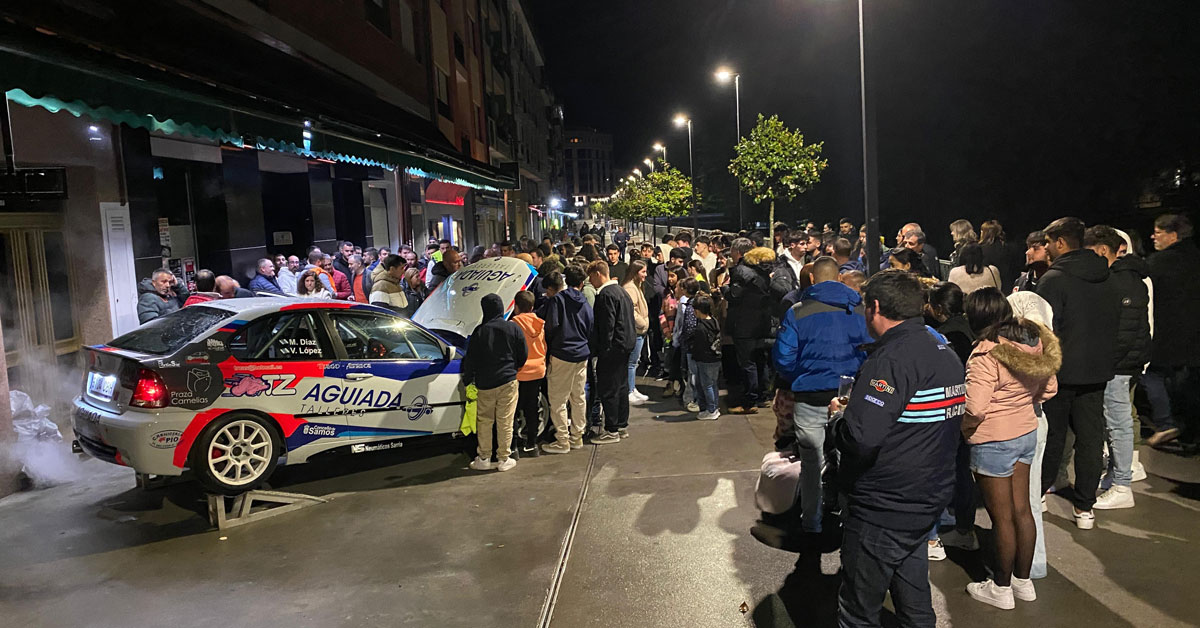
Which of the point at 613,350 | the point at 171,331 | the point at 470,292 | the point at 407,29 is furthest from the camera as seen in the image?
the point at 407,29

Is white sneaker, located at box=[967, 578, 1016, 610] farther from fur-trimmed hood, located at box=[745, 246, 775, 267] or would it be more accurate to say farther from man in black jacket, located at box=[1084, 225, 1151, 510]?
fur-trimmed hood, located at box=[745, 246, 775, 267]

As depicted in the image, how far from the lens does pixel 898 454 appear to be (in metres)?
3.34

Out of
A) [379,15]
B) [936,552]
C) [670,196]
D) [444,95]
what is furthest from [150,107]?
[670,196]

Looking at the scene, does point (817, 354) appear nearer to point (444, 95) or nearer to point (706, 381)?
point (706, 381)

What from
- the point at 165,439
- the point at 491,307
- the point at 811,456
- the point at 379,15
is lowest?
the point at 811,456

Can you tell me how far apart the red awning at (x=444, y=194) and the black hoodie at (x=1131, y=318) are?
22274 millimetres

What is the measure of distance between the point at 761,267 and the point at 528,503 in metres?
4.05

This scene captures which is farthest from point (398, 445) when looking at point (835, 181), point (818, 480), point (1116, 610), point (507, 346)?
point (835, 181)

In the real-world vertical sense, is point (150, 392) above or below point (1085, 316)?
below

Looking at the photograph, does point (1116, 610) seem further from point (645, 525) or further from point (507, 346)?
point (507, 346)

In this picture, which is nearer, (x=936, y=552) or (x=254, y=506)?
(x=936, y=552)

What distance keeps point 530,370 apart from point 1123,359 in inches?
195

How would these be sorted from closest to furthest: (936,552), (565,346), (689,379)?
(936,552) < (565,346) < (689,379)

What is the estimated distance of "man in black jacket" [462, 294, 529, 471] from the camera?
23.2ft
